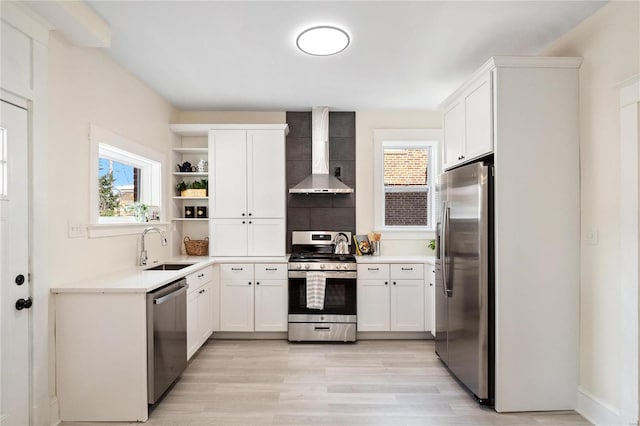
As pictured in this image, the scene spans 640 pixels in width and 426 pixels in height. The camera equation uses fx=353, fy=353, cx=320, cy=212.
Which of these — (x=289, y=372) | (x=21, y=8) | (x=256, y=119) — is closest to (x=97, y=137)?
(x=21, y=8)

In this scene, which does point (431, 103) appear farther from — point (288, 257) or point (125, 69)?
point (125, 69)

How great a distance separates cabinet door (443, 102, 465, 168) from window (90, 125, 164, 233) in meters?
2.90

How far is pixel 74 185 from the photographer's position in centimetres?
250

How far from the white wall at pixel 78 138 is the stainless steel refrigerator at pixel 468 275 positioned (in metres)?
2.80

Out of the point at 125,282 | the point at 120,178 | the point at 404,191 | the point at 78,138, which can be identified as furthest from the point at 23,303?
the point at 404,191

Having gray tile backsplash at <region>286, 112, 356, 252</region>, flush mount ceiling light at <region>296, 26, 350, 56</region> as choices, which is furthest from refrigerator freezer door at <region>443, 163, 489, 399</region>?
gray tile backsplash at <region>286, 112, 356, 252</region>

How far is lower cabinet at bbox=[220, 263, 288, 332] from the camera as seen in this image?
12.7 feet

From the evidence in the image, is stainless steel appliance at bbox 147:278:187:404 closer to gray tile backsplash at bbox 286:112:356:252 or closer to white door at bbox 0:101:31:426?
white door at bbox 0:101:31:426

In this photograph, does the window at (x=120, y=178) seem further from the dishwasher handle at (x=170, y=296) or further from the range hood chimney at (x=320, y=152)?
the range hood chimney at (x=320, y=152)

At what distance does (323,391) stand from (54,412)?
180 centimetres

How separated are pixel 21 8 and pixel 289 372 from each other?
3.11 meters

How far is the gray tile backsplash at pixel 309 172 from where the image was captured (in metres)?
4.46

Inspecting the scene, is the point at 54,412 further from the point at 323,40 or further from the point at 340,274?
the point at 323,40

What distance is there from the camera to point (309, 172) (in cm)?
447
